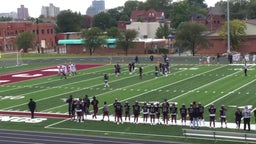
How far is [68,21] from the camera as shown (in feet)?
382

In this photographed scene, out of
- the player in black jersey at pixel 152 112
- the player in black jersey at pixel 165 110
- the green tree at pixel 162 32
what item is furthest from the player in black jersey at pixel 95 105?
the green tree at pixel 162 32

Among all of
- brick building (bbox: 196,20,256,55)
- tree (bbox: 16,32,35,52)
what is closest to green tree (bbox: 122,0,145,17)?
tree (bbox: 16,32,35,52)

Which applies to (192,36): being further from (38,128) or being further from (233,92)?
(38,128)

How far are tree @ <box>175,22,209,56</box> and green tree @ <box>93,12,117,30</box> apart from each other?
5970cm

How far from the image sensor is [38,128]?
21.7 meters

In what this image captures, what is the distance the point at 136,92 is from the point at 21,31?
2602 inches

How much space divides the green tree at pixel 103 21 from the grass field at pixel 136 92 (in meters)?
76.5

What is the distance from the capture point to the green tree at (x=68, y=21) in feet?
378

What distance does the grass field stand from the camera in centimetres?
2119

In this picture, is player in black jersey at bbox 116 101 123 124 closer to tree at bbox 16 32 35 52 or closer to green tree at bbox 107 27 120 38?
green tree at bbox 107 27 120 38

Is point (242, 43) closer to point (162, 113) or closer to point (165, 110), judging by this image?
point (162, 113)

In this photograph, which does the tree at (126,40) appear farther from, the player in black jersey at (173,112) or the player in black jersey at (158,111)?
the player in black jersey at (173,112)

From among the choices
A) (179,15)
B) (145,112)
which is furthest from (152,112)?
(179,15)

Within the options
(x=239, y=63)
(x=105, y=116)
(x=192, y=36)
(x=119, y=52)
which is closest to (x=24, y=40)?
(x=119, y=52)
